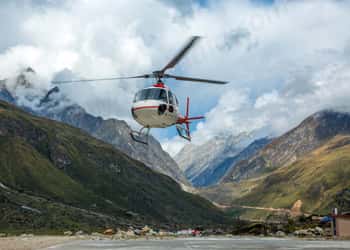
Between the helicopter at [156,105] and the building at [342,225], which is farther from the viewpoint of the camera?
the building at [342,225]

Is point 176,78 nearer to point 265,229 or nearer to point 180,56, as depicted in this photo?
point 180,56

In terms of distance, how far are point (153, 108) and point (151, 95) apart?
1.43 meters

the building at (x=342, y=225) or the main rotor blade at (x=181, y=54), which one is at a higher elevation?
the main rotor blade at (x=181, y=54)

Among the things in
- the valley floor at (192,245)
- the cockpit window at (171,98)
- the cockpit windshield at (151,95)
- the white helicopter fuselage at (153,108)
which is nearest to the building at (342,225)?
the valley floor at (192,245)

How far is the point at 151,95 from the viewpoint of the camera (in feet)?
173

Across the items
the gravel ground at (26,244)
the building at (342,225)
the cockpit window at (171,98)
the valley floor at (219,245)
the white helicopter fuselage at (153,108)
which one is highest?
the cockpit window at (171,98)

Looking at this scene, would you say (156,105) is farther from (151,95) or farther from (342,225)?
(342,225)

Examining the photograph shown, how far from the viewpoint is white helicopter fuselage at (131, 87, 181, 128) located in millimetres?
52438

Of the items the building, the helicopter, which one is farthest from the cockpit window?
the building

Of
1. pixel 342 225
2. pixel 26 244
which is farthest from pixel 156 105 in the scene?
pixel 342 225

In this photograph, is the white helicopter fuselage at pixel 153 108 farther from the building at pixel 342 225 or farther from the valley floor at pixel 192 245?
the building at pixel 342 225

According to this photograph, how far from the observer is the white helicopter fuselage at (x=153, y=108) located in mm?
52438

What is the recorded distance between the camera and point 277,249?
43656 millimetres

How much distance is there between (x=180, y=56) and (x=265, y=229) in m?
65.6
